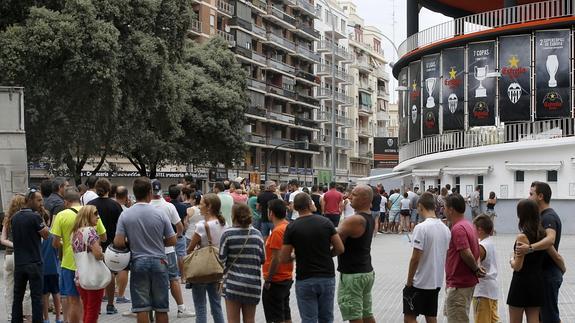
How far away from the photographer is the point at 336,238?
883cm

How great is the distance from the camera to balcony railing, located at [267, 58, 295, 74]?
8850 centimetres

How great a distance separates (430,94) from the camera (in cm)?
4316

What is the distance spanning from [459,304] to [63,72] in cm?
2480

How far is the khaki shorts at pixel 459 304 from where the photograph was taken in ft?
29.7

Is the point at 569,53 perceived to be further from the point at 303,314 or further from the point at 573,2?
the point at 303,314

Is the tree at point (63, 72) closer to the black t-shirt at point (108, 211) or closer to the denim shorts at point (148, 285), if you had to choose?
the black t-shirt at point (108, 211)

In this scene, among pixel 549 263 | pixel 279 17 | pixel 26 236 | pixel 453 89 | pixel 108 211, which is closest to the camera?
pixel 549 263

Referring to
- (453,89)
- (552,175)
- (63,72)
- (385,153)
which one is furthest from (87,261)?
(385,153)

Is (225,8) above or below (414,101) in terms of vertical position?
above

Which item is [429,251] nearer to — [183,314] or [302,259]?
[302,259]

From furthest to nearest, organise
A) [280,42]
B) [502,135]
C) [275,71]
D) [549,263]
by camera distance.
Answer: [280,42] < [275,71] < [502,135] < [549,263]

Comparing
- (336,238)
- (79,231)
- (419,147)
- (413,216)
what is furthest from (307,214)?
(419,147)

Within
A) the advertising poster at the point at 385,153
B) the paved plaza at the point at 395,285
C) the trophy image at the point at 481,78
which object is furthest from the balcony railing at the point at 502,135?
the advertising poster at the point at 385,153

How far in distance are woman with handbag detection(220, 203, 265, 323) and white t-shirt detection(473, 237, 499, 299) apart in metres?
2.36
